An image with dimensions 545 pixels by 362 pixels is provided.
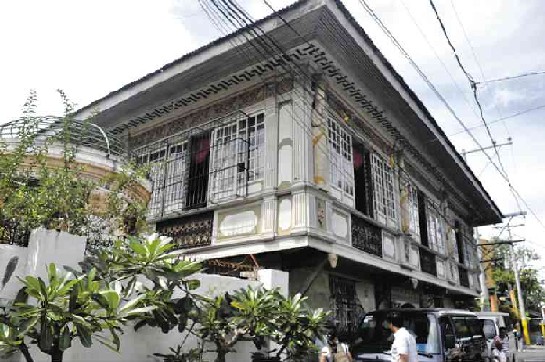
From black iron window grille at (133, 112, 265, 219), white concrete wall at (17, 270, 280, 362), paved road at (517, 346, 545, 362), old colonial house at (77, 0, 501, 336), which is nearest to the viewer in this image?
white concrete wall at (17, 270, 280, 362)

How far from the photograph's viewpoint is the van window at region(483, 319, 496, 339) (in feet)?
32.3

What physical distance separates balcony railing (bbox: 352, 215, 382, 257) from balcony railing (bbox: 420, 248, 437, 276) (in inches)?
→ 121

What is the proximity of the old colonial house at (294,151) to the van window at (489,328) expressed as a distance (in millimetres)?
1978

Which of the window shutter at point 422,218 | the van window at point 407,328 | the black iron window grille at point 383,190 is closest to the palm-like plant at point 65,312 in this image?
the van window at point 407,328

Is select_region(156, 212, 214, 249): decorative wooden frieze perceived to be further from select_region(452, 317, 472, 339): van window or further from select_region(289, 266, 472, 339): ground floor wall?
select_region(452, 317, 472, 339): van window

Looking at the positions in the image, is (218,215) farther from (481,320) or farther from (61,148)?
(481,320)

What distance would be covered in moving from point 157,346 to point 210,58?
582cm

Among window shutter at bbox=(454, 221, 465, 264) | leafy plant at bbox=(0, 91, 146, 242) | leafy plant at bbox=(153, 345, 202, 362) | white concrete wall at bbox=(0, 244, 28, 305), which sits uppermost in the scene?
window shutter at bbox=(454, 221, 465, 264)

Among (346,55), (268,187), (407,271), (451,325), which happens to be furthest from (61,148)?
(407,271)

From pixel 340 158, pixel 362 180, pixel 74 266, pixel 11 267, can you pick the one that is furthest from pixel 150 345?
pixel 362 180

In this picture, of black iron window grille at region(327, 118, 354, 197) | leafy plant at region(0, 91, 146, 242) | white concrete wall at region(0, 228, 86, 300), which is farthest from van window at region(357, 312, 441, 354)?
white concrete wall at region(0, 228, 86, 300)

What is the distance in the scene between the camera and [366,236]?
9594mm

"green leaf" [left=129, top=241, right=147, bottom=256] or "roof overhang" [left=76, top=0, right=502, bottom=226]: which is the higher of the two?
"roof overhang" [left=76, top=0, right=502, bottom=226]

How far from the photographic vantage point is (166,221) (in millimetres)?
9695
